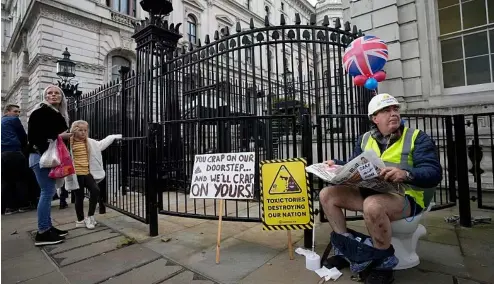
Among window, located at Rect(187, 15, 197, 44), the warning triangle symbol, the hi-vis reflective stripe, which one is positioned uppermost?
window, located at Rect(187, 15, 197, 44)

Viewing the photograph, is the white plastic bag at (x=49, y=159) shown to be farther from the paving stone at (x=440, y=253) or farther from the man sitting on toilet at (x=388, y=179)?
the paving stone at (x=440, y=253)

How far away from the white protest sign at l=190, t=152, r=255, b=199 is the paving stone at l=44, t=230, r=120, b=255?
62.4 inches

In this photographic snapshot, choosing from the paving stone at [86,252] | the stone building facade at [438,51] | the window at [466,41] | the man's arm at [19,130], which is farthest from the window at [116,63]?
the window at [466,41]

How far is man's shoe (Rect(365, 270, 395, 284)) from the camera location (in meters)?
2.32

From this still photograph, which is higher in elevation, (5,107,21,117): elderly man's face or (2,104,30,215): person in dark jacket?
(5,107,21,117): elderly man's face

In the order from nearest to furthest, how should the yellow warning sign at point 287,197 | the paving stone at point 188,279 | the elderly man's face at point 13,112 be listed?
1. the paving stone at point 188,279
2. the yellow warning sign at point 287,197
3. the elderly man's face at point 13,112

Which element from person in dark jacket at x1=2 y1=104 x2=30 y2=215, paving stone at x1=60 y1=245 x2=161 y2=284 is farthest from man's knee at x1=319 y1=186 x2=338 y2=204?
person in dark jacket at x1=2 y1=104 x2=30 y2=215

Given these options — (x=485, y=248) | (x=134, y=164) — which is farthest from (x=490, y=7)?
(x=134, y=164)

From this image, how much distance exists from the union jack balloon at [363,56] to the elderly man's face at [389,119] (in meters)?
2.51

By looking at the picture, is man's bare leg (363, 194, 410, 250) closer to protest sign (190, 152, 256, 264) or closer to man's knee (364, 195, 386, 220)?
man's knee (364, 195, 386, 220)

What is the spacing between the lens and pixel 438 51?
640 cm

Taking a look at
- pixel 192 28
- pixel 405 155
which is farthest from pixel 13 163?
pixel 192 28

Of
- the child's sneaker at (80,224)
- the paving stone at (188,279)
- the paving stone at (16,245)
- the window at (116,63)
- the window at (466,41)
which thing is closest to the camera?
the paving stone at (188,279)

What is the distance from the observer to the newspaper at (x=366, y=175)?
7.06 feet
